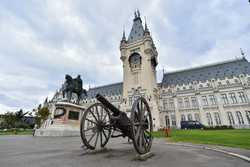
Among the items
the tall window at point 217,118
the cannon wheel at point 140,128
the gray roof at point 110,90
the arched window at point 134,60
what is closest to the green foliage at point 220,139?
the cannon wheel at point 140,128

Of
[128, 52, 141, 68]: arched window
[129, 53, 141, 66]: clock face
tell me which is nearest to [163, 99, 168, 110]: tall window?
[128, 52, 141, 68]: arched window

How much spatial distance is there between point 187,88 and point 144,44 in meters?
22.9

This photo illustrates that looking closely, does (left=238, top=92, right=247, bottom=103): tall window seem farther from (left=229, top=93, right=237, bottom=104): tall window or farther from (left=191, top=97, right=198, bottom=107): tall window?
(left=191, top=97, right=198, bottom=107): tall window

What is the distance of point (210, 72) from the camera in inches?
2109

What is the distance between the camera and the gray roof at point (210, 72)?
48.6m

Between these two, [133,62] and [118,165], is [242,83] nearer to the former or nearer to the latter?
[133,62]

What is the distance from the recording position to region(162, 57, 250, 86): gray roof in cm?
4859

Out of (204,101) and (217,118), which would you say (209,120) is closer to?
(217,118)

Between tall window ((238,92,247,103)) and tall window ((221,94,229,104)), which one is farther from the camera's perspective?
tall window ((221,94,229,104))

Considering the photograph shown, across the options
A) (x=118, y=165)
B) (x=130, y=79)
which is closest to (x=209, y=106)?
(x=130, y=79)

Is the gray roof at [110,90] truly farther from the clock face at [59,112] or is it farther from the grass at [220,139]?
the grass at [220,139]

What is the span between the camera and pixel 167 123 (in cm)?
5059

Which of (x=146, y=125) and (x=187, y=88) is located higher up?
(x=187, y=88)

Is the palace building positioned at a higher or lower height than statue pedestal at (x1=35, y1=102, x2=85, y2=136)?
higher
